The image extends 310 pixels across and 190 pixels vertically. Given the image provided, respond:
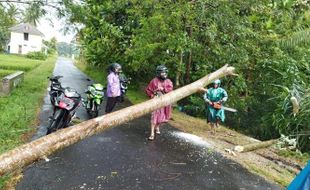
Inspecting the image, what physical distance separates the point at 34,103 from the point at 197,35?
6248mm

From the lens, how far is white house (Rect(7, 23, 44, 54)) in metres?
79.7

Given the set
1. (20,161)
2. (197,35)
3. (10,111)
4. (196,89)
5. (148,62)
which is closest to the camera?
(20,161)

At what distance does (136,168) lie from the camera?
6.74 meters

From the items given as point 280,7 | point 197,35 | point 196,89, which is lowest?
point 196,89

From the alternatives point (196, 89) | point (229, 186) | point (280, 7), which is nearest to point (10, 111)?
point (196, 89)

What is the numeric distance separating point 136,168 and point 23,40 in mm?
80276

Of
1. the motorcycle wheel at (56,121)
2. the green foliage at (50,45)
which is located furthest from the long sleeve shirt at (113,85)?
the green foliage at (50,45)

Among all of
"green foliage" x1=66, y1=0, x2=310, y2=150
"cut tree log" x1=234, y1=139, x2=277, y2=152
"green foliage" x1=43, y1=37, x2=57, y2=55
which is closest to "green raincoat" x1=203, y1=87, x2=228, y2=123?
"cut tree log" x1=234, y1=139, x2=277, y2=152

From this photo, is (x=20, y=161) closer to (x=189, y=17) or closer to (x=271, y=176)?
(x=271, y=176)

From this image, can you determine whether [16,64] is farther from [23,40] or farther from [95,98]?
[23,40]

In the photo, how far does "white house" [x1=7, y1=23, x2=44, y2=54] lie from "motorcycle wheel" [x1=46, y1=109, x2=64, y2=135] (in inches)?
2983

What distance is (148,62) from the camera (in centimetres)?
1577

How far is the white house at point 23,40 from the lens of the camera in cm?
7969

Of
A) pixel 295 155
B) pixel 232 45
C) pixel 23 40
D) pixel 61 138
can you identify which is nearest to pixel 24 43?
pixel 23 40
